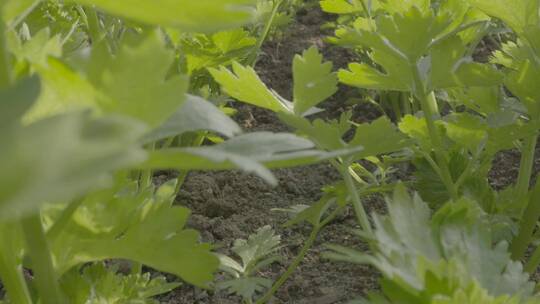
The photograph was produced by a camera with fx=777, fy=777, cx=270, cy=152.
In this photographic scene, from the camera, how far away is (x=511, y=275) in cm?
90

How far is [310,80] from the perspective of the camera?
1.11 m

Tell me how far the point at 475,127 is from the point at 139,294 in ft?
1.81

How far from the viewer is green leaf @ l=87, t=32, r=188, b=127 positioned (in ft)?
2.09

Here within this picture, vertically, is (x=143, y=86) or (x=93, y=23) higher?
(x=143, y=86)

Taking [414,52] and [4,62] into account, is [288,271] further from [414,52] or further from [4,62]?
[4,62]

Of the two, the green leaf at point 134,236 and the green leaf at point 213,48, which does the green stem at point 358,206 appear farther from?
the green leaf at point 213,48

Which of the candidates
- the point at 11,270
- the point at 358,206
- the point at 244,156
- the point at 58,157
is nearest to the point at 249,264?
the point at 358,206

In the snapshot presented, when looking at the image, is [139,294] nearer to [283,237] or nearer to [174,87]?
[174,87]

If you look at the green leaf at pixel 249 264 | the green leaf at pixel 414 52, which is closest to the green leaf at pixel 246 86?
the green leaf at pixel 414 52

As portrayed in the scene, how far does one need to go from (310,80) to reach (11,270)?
1.59 feet

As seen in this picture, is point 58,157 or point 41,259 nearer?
point 58,157

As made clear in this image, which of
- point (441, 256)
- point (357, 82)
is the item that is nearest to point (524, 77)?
point (357, 82)

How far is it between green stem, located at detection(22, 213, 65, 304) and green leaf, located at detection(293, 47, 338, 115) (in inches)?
17.7

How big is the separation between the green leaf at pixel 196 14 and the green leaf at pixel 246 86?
454 mm
